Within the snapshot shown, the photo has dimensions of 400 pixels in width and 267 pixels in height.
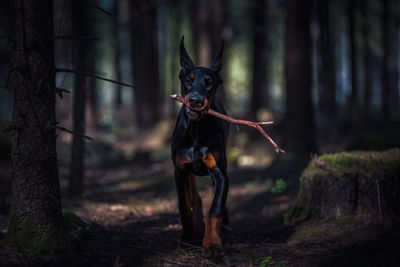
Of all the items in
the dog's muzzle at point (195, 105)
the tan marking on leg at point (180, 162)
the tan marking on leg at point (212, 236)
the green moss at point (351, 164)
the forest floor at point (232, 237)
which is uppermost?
the dog's muzzle at point (195, 105)

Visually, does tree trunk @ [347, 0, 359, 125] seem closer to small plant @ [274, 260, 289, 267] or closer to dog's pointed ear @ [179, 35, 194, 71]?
dog's pointed ear @ [179, 35, 194, 71]

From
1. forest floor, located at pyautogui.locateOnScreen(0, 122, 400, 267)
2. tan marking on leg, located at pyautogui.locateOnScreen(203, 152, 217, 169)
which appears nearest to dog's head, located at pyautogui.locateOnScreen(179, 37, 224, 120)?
tan marking on leg, located at pyautogui.locateOnScreen(203, 152, 217, 169)

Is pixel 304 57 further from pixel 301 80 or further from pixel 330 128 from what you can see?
pixel 330 128

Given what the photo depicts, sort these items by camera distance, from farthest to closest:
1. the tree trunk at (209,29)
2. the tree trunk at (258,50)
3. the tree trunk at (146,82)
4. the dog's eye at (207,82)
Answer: the tree trunk at (146,82), the tree trunk at (258,50), the tree trunk at (209,29), the dog's eye at (207,82)

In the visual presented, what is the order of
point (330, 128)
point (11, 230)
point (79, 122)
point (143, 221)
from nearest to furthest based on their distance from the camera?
point (11, 230) < point (143, 221) < point (79, 122) < point (330, 128)

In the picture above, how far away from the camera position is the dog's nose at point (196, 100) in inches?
179

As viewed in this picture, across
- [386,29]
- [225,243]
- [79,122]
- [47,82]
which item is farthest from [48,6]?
[386,29]

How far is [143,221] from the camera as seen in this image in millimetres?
7188

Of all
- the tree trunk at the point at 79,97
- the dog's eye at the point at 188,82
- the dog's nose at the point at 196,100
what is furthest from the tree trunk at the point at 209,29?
the dog's nose at the point at 196,100

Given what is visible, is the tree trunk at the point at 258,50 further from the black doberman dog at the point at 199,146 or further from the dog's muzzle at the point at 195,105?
the dog's muzzle at the point at 195,105

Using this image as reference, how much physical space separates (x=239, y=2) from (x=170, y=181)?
27277 mm

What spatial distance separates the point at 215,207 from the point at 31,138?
7.67ft

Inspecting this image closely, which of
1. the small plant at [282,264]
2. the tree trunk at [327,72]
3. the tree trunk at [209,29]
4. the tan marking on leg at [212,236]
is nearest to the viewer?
the small plant at [282,264]

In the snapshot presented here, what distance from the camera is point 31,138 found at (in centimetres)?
425
